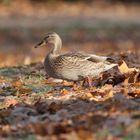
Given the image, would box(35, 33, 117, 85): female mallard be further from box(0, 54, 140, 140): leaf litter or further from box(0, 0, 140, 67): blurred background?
box(0, 0, 140, 67): blurred background

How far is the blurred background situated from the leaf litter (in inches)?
482

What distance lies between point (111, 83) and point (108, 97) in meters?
1.34

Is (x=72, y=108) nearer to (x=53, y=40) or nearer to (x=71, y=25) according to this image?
(x=53, y=40)

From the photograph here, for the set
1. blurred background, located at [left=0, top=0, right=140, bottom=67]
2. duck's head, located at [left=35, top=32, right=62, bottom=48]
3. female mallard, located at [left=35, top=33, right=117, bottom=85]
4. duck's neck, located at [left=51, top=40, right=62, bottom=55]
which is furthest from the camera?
blurred background, located at [left=0, top=0, right=140, bottom=67]

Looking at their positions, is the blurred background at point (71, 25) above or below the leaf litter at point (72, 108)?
above

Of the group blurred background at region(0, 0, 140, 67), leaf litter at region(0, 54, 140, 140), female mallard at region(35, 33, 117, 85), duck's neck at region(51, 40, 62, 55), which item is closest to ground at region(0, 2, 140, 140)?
leaf litter at region(0, 54, 140, 140)

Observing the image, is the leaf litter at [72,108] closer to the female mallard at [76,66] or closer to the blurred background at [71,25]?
the female mallard at [76,66]

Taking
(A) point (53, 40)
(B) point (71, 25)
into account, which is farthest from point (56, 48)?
(B) point (71, 25)

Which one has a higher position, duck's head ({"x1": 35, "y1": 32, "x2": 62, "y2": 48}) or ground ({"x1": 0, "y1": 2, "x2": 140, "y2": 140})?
duck's head ({"x1": 35, "y1": 32, "x2": 62, "y2": 48})

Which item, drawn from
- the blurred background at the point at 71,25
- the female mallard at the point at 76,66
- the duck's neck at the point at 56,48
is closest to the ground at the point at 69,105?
the female mallard at the point at 76,66

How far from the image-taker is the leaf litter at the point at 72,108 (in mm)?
7941

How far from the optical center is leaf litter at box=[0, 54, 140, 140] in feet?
26.1

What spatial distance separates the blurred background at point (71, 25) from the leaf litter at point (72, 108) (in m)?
12.2

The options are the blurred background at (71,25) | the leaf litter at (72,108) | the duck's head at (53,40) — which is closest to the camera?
the leaf litter at (72,108)
